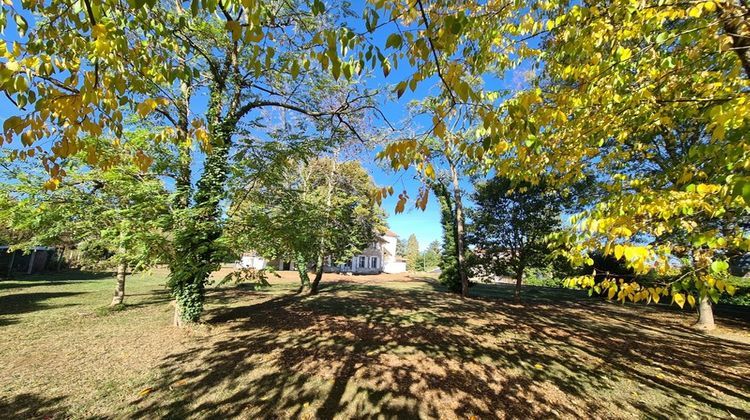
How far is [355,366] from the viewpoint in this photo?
567 centimetres

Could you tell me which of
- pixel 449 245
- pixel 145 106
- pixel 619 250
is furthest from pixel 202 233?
pixel 449 245

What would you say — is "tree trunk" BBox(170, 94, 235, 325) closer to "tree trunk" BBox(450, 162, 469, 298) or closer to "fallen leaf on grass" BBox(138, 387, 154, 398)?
"fallen leaf on grass" BBox(138, 387, 154, 398)

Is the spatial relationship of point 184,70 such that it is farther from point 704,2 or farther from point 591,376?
point 591,376

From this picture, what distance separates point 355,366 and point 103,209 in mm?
6261

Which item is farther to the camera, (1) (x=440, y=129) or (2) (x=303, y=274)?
(2) (x=303, y=274)

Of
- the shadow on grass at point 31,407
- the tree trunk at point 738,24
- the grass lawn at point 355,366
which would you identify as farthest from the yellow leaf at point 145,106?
the shadow on grass at point 31,407

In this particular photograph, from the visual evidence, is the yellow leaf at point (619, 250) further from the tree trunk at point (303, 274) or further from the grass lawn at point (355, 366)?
the tree trunk at point (303, 274)

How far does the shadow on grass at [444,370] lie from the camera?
434 cm

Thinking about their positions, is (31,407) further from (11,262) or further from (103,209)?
(11,262)

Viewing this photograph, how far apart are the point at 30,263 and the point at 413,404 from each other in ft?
95.2

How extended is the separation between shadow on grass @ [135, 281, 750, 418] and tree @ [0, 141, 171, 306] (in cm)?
240

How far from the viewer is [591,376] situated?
18.4ft

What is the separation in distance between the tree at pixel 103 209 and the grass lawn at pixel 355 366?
2.19 metres

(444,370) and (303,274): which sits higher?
(303,274)
